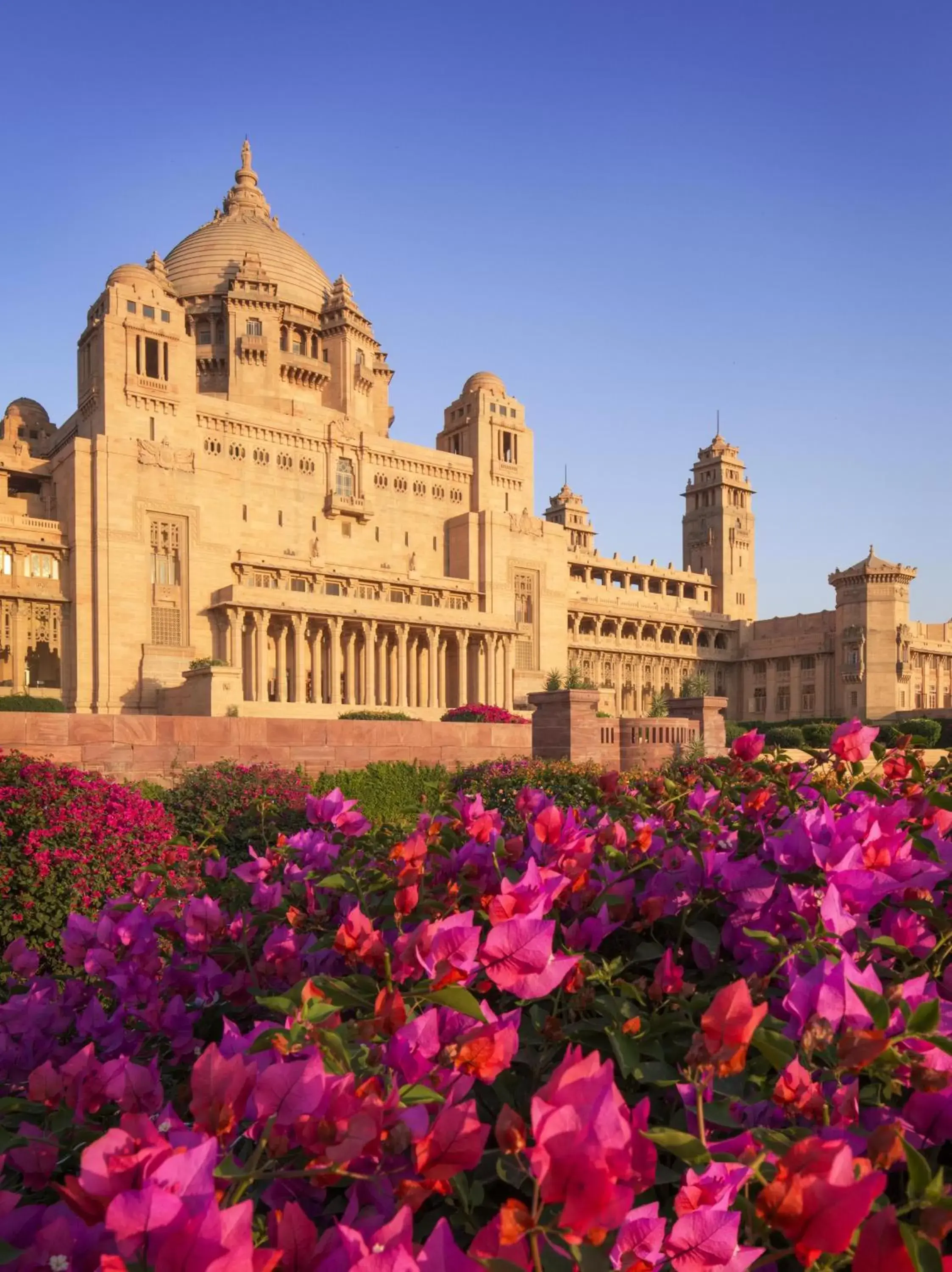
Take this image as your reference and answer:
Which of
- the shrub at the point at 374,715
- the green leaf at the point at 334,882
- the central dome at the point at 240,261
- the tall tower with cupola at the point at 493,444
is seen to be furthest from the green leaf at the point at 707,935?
the central dome at the point at 240,261

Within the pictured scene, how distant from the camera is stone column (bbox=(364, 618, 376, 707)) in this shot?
46844 mm

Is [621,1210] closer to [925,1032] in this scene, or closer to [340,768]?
[925,1032]

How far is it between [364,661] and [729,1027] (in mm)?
46210

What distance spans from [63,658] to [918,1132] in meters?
45.3

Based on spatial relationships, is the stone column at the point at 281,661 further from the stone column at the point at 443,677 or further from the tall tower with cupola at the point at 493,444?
the tall tower with cupola at the point at 493,444

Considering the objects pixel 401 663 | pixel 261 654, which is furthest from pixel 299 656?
pixel 401 663

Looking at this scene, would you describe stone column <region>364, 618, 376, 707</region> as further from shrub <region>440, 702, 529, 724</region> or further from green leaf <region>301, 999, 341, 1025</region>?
green leaf <region>301, 999, 341, 1025</region>

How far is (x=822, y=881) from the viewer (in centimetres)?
274

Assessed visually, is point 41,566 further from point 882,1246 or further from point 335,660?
point 882,1246

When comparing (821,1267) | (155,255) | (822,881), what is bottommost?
(821,1267)

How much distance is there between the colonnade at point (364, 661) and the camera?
44.3 metres

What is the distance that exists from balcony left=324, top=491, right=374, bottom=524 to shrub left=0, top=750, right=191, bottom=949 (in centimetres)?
4099

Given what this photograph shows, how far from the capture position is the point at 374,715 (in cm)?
3694

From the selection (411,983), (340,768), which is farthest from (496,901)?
(340,768)
